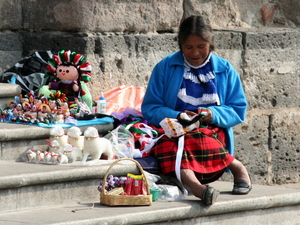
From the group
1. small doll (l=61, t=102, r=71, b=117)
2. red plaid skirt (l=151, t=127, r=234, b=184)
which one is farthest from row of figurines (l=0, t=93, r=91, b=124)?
red plaid skirt (l=151, t=127, r=234, b=184)

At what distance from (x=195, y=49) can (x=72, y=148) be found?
3.55ft

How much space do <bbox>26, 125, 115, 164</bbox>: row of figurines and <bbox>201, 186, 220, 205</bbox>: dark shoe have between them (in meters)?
0.75

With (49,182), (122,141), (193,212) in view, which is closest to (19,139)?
(49,182)

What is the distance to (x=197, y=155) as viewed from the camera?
4.52 metres

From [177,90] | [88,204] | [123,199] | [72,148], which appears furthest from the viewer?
[177,90]

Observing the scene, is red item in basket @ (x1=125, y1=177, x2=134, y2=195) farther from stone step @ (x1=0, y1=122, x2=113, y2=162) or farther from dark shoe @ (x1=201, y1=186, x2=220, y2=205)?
stone step @ (x1=0, y1=122, x2=113, y2=162)

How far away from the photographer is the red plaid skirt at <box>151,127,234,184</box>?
177 inches

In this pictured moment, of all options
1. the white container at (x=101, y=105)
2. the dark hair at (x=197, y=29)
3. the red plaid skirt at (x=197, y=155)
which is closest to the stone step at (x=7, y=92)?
the white container at (x=101, y=105)

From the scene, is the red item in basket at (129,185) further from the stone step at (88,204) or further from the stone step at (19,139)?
the stone step at (19,139)

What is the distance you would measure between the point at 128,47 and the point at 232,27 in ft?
4.12

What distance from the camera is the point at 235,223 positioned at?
4.41m

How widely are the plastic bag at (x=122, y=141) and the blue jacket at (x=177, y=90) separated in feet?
0.72

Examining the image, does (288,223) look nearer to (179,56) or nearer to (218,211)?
(218,211)

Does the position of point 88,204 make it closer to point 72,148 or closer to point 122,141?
point 72,148
